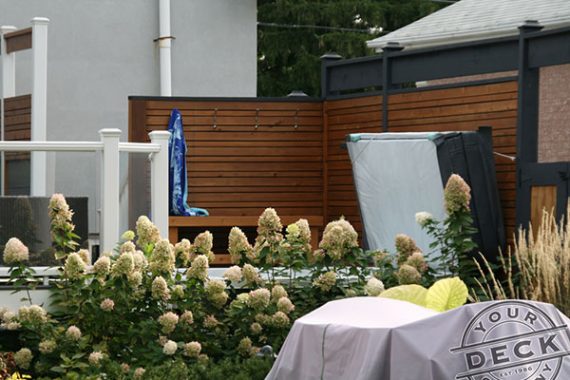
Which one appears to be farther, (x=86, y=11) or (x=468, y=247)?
(x=86, y=11)

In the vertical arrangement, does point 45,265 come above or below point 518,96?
below

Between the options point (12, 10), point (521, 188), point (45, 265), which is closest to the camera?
point (45, 265)

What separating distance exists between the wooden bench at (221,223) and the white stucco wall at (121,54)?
377cm

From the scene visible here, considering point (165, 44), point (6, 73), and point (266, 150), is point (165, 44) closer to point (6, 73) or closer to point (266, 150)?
point (266, 150)

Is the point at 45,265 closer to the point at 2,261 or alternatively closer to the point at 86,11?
the point at 2,261

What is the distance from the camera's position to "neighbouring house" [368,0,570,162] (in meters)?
14.3

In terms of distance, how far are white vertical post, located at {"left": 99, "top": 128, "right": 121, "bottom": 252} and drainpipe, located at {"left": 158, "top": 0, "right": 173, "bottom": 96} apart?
7840mm

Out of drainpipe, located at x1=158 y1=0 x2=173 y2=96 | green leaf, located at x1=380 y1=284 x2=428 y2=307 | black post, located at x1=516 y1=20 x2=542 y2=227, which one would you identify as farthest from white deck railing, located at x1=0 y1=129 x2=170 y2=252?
drainpipe, located at x1=158 y1=0 x2=173 y2=96

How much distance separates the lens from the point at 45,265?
9148 millimetres

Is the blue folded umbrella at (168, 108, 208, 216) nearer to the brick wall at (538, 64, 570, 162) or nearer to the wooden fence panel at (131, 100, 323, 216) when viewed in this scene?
the wooden fence panel at (131, 100, 323, 216)

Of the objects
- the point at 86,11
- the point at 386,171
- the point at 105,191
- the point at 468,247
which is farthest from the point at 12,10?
the point at 468,247

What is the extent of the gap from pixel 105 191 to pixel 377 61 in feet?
16.0

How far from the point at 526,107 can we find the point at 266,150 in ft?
12.6

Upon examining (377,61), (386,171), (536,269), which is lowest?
(536,269)
